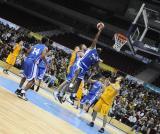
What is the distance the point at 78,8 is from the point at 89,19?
1.22m

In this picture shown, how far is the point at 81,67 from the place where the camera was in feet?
29.7

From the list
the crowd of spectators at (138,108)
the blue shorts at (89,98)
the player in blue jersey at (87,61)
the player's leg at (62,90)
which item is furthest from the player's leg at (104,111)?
the crowd of spectators at (138,108)

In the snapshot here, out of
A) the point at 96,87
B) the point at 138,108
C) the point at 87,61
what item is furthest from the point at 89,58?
the point at 138,108

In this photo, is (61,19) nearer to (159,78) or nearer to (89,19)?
(89,19)

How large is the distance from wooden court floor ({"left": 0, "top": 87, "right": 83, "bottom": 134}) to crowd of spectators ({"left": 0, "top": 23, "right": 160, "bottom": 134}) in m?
6.66

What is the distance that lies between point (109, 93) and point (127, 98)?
7678 millimetres

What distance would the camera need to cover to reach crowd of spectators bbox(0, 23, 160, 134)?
15517mm

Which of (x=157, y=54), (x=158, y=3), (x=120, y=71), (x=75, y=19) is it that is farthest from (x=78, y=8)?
(x=157, y=54)

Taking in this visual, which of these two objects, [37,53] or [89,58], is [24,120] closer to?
[89,58]

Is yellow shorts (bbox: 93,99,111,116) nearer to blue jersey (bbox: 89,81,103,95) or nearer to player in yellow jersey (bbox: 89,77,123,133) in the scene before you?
player in yellow jersey (bbox: 89,77,123,133)

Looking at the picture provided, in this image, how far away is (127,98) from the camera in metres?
18.1

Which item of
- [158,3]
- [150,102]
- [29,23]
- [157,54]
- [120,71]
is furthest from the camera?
[29,23]

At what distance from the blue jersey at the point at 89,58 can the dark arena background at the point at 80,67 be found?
0.02 meters

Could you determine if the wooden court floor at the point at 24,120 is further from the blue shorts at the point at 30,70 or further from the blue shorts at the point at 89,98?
the blue shorts at the point at 89,98
